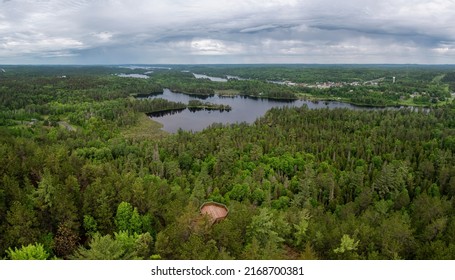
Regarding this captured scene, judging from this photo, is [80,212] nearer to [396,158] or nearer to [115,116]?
[396,158]

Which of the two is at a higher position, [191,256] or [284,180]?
[191,256]

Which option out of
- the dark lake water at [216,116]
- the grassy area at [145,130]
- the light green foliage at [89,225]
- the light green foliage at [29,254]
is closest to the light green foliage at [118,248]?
the light green foliage at [29,254]

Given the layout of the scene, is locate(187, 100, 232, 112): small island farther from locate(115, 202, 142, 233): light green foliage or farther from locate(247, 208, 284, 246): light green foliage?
locate(247, 208, 284, 246): light green foliage

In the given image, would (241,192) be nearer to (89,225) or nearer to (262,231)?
(262,231)

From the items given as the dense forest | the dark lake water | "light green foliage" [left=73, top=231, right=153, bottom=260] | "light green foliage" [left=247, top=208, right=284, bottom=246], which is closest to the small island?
A: the dark lake water

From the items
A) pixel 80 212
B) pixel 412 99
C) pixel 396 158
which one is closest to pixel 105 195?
pixel 80 212

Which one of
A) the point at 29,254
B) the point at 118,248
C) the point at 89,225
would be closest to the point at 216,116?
the point at 89,225
